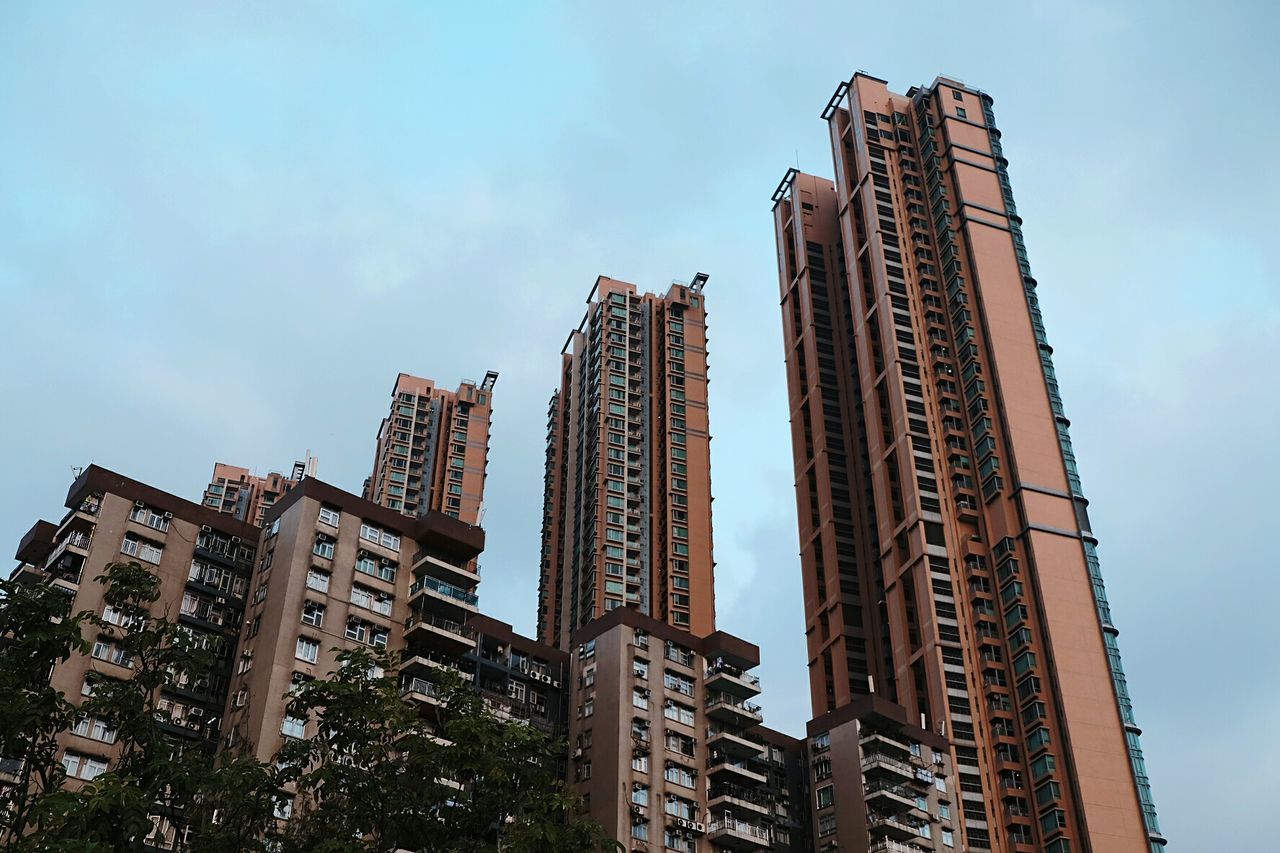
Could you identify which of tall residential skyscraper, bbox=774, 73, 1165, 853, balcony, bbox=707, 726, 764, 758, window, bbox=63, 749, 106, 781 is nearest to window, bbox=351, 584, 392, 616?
window, bbox=63, 749, 106, 781

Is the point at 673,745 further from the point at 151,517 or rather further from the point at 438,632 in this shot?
the point at 151,517

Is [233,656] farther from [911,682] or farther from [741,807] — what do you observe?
[911,682]

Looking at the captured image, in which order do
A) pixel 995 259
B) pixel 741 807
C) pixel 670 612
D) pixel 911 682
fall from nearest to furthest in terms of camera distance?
pixel 741 807, pixel 911 682, pixel 670 612, pixel 995 259

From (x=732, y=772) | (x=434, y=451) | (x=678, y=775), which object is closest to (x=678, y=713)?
(x=678, y=775)

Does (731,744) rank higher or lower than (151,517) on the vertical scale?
lower

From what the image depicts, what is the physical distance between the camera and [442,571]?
65.2 meters

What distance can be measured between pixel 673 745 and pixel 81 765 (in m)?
28.4

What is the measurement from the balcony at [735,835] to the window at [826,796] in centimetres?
637

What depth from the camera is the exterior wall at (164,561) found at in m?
58.1

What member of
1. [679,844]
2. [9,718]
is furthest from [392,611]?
[9,718]

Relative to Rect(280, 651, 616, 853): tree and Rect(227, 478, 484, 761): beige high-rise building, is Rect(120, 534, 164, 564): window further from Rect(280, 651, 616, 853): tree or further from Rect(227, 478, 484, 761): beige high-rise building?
Rect(280, 651, 616, 853): tree

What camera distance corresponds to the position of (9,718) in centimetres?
2308

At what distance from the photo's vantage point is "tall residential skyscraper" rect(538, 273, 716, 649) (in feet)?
346

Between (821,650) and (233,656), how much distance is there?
53147 mm
